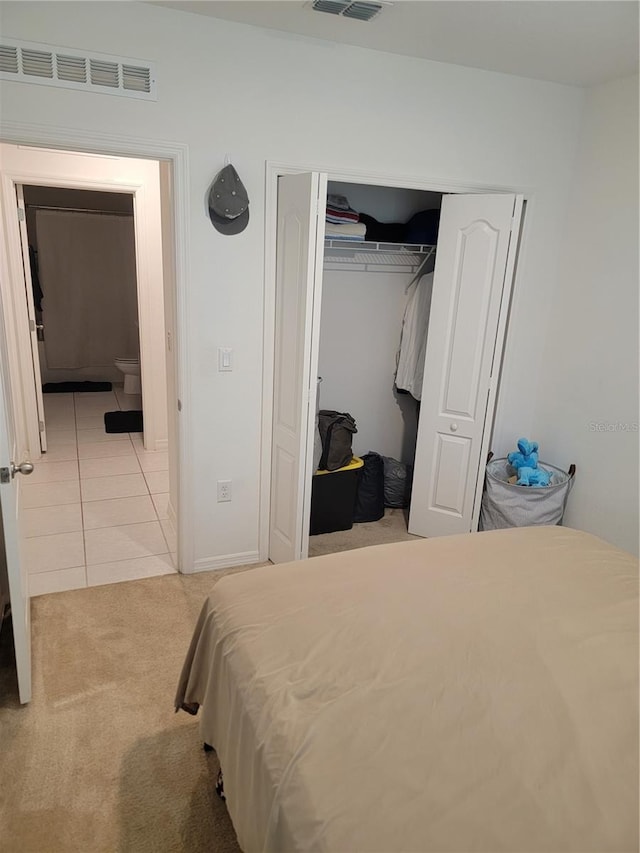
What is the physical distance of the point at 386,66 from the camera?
107 inches

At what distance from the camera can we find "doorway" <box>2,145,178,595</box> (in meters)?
3.23

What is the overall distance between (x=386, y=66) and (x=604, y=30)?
0.94 metres

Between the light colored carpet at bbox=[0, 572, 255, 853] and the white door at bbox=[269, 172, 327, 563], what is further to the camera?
the white door at bbox=[269, 172, 327, 563]

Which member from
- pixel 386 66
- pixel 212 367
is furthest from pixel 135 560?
pixel 386 66

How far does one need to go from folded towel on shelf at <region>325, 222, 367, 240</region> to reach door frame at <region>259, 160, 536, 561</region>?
0.37 m

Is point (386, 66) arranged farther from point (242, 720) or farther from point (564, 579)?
point (242, 720)

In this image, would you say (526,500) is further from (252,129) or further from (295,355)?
(252,129)

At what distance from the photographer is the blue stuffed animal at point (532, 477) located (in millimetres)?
3210

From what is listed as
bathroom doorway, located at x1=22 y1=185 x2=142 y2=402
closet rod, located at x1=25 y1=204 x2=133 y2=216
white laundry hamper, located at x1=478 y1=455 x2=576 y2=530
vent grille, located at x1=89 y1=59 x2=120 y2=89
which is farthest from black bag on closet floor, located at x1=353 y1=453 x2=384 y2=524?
closet rod, located at x1=25 y1=204 x2=133 y2=216

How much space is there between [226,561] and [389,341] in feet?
5.95

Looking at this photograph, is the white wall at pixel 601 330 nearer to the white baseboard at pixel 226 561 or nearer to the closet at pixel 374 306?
the closet at pixel 374 306

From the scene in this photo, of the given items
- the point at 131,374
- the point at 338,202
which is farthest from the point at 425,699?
the point at 131,374

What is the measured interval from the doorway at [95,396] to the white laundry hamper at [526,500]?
6.09 ft

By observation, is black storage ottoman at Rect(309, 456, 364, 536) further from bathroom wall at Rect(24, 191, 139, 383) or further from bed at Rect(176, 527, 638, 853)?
bathroom wall at Rect(24, 191, 139, 383)
